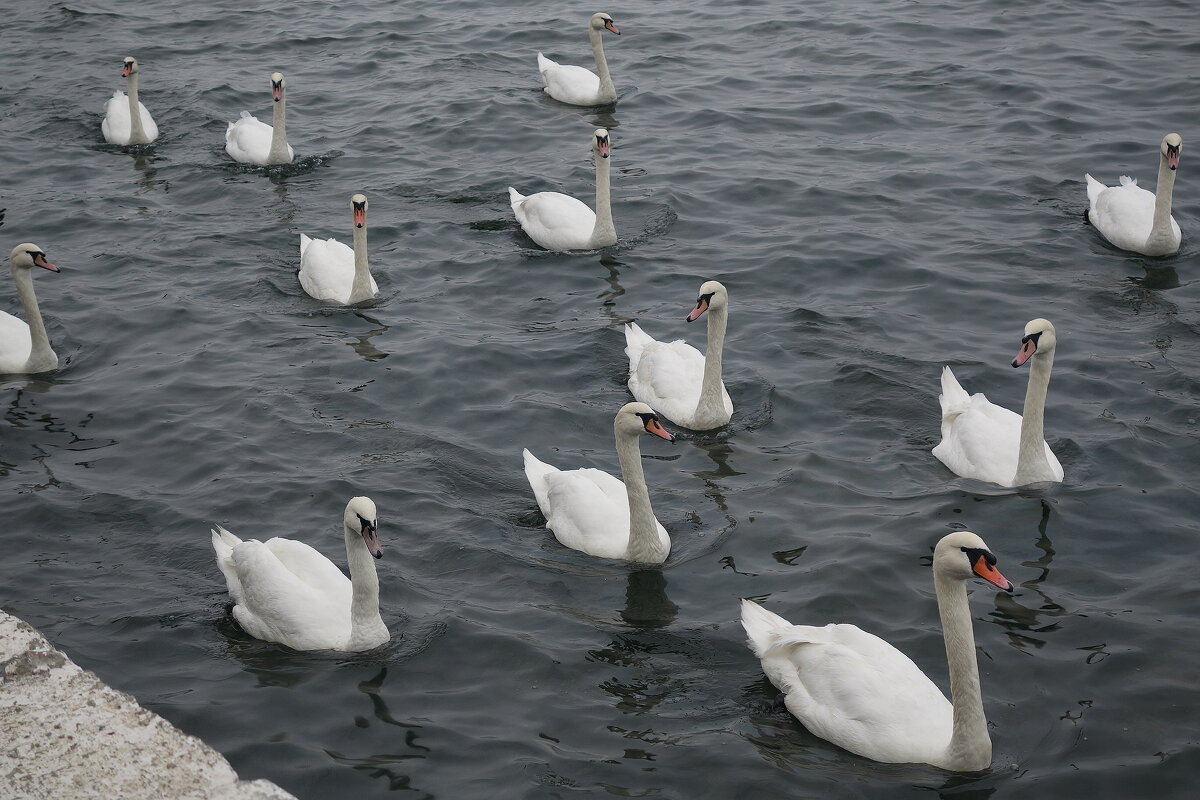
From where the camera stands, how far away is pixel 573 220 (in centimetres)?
1420

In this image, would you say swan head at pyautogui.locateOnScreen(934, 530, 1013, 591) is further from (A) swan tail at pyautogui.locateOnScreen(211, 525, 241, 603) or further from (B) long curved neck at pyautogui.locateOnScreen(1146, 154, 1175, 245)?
(B) long curved neck at pyautogui.locateOnScreen(1146, 154, 1175, 245)

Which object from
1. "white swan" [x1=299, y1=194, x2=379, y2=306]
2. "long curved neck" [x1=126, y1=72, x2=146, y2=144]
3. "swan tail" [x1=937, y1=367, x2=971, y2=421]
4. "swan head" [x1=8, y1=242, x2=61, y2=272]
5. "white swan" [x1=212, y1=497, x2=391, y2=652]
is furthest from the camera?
"long curved neck" [x1=126, y1=72, x2=146, y2=144]

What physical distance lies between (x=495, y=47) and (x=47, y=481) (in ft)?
44.7

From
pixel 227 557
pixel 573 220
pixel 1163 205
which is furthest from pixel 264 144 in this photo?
pixel 1163 205

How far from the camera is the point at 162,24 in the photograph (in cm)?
2327

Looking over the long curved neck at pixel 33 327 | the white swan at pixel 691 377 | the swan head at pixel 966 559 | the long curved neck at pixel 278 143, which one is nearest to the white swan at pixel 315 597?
the swan head at pixel 966 559

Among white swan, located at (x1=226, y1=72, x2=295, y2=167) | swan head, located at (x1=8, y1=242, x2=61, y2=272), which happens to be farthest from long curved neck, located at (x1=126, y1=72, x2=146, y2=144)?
Result: swan head, located at (x1=8, y1=242, x2=61, y2=272)

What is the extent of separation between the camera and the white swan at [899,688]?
6688 millimetres

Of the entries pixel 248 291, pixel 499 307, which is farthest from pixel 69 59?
pixel 499 307

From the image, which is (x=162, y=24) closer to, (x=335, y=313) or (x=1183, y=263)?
(x=335, y=313)

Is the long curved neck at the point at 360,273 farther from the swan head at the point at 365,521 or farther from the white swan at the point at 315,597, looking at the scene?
the swan head at the point at 365,521

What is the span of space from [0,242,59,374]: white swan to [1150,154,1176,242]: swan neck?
433 inches

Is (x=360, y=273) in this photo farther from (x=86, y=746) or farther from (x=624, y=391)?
(x=86, y=746)

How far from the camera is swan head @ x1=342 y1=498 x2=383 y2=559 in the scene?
7641mm
